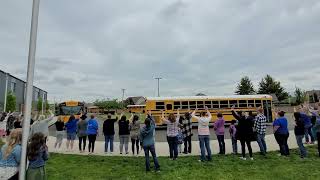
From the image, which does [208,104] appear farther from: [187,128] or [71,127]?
[71,127]

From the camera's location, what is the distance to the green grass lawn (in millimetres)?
9047

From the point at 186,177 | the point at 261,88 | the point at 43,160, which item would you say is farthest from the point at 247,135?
the point at 261,88

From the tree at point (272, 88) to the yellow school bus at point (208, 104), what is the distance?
4198cm

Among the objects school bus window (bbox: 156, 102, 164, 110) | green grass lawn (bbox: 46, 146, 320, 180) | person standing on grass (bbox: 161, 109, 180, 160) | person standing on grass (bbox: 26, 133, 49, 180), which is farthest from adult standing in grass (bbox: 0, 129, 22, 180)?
school bus window (bbox: 156, 102, 164, 110)

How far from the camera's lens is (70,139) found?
15.1 metres

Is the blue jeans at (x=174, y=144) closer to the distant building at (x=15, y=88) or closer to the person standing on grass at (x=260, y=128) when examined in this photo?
the person standing on grass at (x=260, y=128)

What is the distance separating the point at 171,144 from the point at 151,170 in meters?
2.06

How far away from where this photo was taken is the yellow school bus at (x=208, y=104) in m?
28.2

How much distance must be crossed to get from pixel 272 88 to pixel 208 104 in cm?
4508

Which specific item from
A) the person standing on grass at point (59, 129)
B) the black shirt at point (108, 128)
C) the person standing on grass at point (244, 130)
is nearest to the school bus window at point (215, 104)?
the black shirt at point (108, 128)

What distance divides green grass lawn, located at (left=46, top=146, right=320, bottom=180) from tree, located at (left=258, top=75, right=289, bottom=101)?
196ft

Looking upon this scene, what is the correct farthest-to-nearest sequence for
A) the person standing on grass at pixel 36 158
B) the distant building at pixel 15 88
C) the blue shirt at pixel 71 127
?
A: the distant building at pixel 15 88 → the blue shirt at pixel 71 127 → the person standing on grass at pixel 36 158

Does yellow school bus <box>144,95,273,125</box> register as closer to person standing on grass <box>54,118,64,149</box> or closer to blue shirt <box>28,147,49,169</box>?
person standing on grass <box>54,118,64,149</box>

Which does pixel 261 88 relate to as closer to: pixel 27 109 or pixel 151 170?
pixel 151 170
